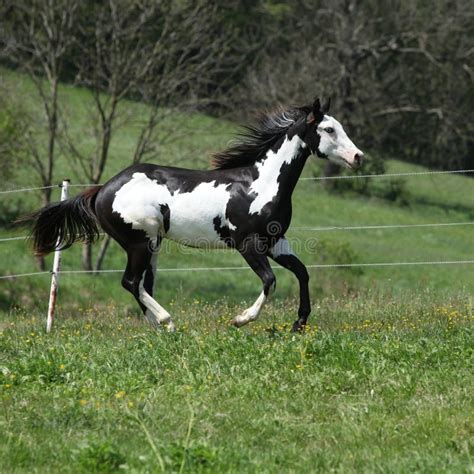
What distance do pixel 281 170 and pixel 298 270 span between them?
99 centimetres

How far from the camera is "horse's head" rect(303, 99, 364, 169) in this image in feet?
30.5

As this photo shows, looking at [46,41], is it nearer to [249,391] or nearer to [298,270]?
[298,270]

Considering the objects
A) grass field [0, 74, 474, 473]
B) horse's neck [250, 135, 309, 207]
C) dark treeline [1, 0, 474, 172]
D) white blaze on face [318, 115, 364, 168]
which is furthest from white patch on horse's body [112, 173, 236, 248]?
dark treeline [1, 0, 474, 172]

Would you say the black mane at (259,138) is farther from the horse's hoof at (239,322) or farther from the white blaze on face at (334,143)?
the horse's hoof at (239,322)

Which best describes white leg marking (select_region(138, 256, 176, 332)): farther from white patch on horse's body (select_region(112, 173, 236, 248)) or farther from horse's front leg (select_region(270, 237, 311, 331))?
horse's front leg (select_region(270, 237, 311, 331))

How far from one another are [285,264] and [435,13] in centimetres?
3020

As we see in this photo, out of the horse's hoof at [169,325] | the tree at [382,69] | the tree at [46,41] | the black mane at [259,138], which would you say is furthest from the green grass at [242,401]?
the tree at [382,69]

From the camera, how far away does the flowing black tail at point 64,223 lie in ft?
32.8

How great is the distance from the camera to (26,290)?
20.7 metres

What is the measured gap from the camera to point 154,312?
956cm

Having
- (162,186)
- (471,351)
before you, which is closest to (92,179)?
(162,186)

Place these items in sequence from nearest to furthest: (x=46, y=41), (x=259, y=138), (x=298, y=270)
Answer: (x=298, y=270) < (x=259, y=138) < (x=46, y=41)

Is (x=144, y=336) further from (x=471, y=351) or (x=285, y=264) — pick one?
(x=471, y=351)

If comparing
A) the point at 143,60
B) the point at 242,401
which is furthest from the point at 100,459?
the point at 143,60
